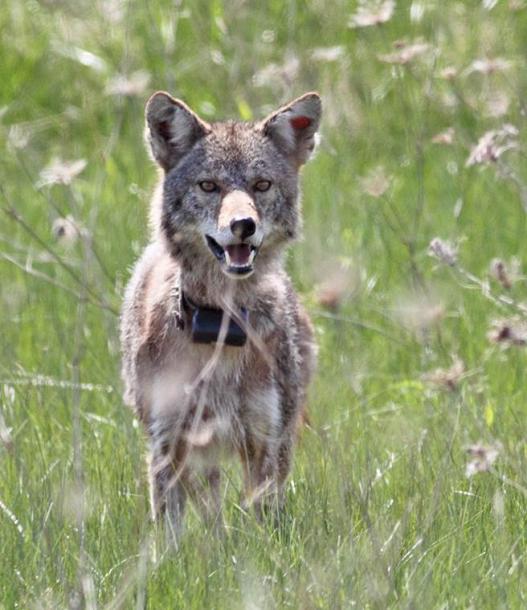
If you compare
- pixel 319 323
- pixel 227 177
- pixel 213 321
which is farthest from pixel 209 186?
pixel 319 323

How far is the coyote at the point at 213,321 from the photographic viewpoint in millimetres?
5711

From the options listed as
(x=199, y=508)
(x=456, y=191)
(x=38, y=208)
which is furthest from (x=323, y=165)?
(x=199, y=508)

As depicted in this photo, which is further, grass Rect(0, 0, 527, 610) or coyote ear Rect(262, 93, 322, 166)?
coyote ear Rect(262, 93, 322, 166)

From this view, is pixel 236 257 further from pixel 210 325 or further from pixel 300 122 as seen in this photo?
pixel 300 122

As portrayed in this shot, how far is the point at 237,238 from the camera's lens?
545cm

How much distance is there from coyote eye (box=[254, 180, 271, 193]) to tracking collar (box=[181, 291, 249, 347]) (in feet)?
1.47

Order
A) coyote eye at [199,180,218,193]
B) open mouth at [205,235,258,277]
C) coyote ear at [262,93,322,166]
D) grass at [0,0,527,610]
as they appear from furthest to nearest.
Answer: coyote ear at [262,93,322,166], coyote eye at [199,180,218,193], open mouth at [205,235,258,277], grass at [0,0,527,610]

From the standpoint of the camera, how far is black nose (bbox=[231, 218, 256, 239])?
5422 mm

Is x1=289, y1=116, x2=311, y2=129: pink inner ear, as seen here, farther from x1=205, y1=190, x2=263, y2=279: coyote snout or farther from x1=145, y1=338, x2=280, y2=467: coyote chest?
x1=145, y1=338, x2=280, y2=467: coyote chest

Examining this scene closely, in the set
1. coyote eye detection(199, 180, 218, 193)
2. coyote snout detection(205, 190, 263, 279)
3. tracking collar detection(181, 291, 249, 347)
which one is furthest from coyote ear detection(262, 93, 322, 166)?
tracking collar detection(181, 291, 249, 347)

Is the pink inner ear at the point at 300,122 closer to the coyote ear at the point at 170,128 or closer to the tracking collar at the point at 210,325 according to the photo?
the coyote ear at the point at 170,128

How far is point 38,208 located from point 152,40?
2.20m

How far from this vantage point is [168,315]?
588 cm

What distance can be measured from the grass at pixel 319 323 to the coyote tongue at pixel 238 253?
9.9 inches
